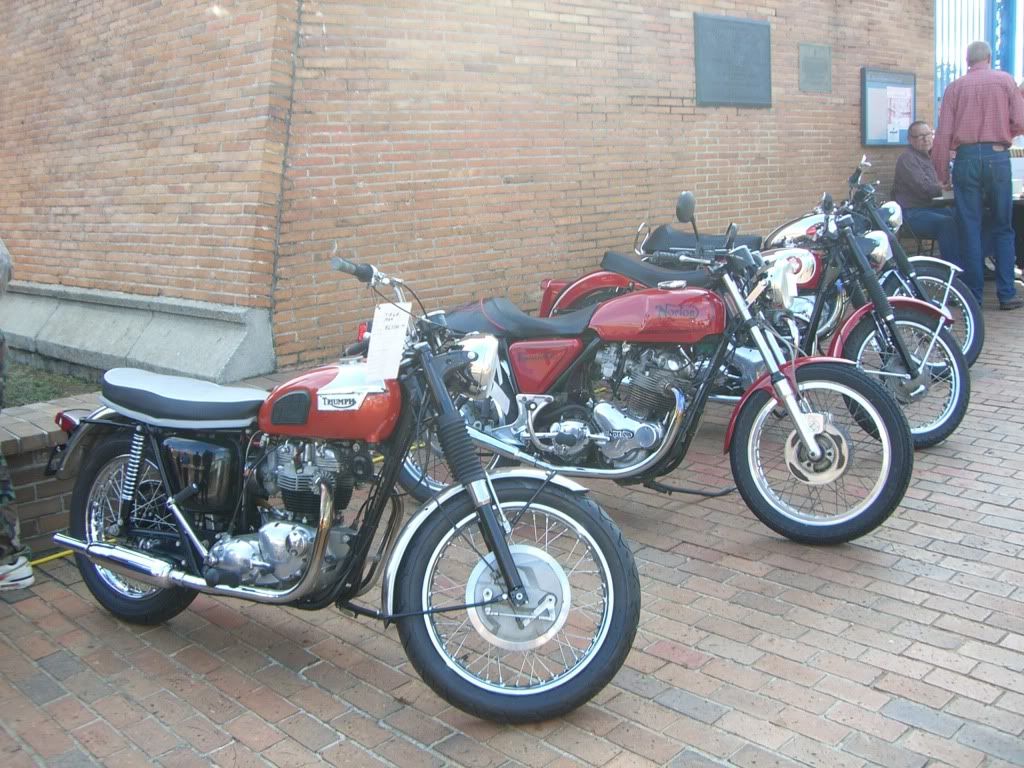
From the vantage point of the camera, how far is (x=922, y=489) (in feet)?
17.1

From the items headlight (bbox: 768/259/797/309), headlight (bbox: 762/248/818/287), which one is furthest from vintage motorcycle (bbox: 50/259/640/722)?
headlight (bbox: 762/248/818/287)

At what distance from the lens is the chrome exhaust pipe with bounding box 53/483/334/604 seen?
339cm

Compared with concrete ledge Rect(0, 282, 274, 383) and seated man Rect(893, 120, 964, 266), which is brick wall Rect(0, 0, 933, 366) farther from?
seated man Rect(893, 120, 964, 266)

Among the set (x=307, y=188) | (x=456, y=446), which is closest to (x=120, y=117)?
(x=307, y=188)

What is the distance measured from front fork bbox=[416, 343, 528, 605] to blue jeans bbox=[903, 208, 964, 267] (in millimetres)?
8128

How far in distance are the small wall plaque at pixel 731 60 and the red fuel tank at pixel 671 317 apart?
5.67 meters

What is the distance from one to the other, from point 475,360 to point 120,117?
234 inches

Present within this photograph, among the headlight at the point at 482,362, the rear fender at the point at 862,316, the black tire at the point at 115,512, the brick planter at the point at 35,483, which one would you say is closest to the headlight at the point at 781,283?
the rear fender at the point at 862,316

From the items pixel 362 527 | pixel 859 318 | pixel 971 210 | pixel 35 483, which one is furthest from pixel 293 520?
pixel 971 210

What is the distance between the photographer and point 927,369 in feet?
18.5

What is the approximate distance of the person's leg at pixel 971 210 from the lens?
377 inches

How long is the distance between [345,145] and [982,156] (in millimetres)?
5945

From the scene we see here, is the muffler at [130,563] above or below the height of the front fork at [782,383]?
below

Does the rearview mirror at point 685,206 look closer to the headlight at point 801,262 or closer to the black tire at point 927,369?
the headlight at point 801,262
